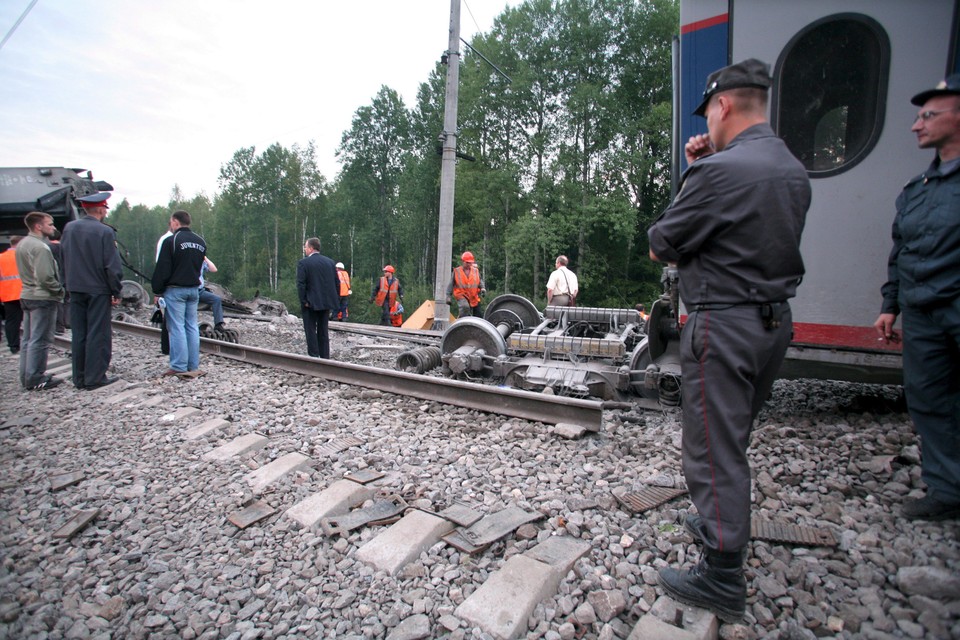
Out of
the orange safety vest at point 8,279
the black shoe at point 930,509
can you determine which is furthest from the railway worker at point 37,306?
the black shoe at point 930,509

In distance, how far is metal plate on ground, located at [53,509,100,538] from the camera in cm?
270

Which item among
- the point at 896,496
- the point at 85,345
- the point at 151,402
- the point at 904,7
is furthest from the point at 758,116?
the point at 85,345

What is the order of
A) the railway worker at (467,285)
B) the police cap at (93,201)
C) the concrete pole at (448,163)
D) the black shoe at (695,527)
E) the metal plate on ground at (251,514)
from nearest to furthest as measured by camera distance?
the black shoe at (695,527) < the metal plate on ground at (251,514) < the police cap at (93,201) < the railway worker at (467,285) < the concrete pole at (448,163)

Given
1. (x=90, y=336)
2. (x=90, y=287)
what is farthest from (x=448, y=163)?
(x=90, y=336)

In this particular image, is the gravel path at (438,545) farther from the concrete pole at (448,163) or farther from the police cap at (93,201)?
the concrete pole at (448,163)

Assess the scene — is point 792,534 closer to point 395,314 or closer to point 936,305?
point 936,305

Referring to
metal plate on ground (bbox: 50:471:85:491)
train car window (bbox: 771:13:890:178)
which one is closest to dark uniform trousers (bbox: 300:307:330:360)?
metal plate on ground (bbox: 50:471:85:491)

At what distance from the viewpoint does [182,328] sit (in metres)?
5.88

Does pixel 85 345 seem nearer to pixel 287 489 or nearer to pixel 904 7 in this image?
pixel 287 489

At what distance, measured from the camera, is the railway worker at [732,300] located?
181cm

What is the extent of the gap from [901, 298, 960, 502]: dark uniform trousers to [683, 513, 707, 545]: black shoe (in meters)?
1.14

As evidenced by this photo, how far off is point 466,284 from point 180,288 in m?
5.48

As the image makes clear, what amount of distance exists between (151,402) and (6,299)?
5.97m

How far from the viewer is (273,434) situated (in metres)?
3.92
